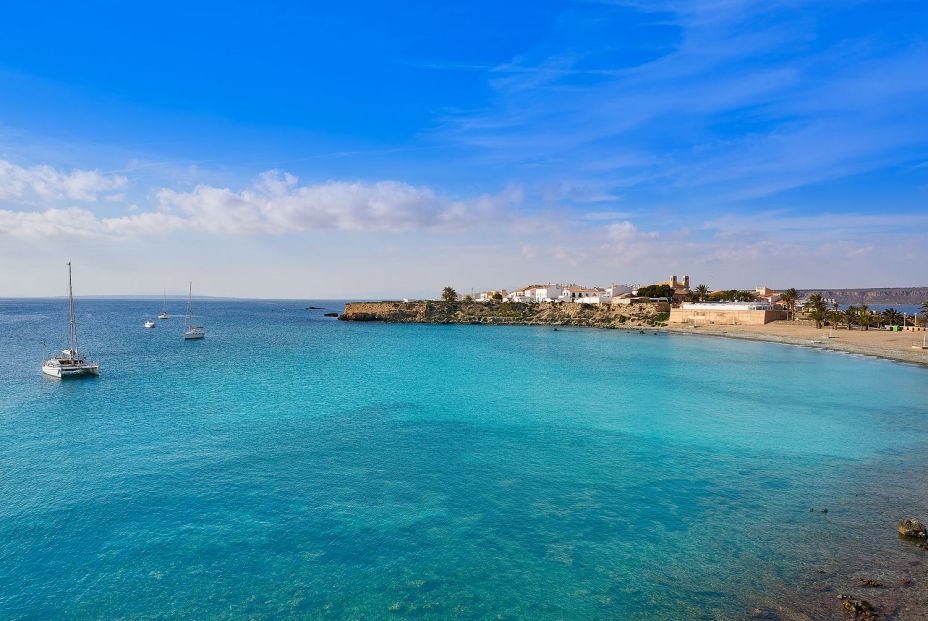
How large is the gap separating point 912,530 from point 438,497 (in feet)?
52.4

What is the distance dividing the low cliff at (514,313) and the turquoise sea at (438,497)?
8495 cm

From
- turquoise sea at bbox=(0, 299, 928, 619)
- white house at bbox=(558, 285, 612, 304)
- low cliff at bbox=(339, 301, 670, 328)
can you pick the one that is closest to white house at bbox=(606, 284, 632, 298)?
white house at bbox=(558, 285, 612, 304)

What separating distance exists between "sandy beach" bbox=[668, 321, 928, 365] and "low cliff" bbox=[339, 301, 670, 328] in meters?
16.0

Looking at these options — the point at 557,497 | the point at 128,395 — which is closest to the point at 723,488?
the point at 557,497

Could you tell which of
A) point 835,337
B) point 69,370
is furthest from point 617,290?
point 69,370

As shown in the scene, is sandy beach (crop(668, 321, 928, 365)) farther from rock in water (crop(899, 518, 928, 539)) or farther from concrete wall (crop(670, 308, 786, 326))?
rock in water (crop(899, 518, 928, 539))

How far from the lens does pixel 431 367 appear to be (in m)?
54.7

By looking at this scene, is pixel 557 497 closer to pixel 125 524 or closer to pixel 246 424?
pixel 125 524

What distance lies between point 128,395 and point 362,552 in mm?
32540

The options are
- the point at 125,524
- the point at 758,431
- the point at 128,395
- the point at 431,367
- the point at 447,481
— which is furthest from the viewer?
the point at 431,367

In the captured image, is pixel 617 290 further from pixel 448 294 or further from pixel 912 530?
pixel 912 530

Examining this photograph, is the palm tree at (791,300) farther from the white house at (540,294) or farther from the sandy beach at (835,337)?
the white house at (540,294)

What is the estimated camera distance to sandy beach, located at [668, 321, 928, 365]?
66.0 metres

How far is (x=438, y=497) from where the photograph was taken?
1969cm
